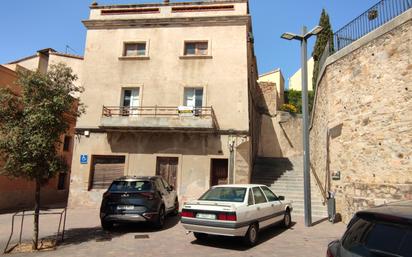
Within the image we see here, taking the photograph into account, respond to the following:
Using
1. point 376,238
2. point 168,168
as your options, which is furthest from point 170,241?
point 168,168

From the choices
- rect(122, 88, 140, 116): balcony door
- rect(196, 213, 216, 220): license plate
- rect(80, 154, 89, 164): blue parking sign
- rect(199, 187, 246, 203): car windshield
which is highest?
rect(122, 88, 140, 116): balcony door

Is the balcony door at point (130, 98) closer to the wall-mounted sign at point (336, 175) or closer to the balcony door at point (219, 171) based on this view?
the balcony door at point (219, 171)

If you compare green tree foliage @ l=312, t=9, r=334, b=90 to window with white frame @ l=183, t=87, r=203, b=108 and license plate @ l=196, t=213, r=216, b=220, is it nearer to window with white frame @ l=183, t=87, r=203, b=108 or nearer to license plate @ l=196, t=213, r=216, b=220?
window with white frame @ l=183, t=87, r=203, b=108

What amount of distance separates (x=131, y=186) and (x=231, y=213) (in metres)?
3.99

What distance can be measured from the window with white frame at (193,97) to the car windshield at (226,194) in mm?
7656

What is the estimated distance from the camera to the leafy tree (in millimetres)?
7812


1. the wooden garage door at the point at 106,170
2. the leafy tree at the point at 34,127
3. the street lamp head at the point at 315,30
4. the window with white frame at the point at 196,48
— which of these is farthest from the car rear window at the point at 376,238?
the window with white frame at the point at 196,48

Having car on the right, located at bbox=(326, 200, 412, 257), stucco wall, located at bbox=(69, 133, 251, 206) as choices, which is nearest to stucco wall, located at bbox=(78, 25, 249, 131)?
stucco wall, located at bbox=(69, 133, 251, 206)

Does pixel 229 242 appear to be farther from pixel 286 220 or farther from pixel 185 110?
pixel 185 110

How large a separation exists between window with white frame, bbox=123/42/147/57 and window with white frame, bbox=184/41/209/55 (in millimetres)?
2373

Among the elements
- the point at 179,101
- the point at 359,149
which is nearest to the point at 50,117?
the point at 179,101

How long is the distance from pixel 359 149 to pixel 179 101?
855 cm

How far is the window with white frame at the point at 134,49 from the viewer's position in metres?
17.0

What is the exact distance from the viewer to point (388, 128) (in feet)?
32.4
